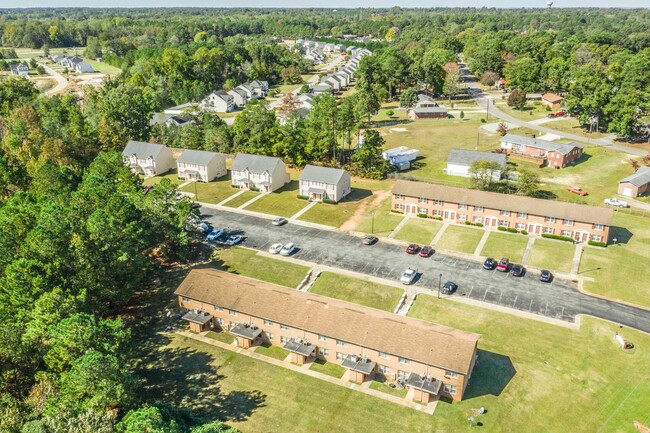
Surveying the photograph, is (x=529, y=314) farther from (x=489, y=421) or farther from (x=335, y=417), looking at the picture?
(x=335, y=417)

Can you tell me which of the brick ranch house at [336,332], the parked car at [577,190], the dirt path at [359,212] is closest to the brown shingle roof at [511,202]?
the dirt path at [359,212]

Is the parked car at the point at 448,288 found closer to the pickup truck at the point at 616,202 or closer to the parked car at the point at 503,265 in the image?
the parked car at the point at 503,265

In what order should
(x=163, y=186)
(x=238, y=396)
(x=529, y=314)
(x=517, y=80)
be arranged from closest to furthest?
1. (x=238, y=396)
2. (x=529, y=314)
3. (x=163, y=186)
4. (x=517, y=80)

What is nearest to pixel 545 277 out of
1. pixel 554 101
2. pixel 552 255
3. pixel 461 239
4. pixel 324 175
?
pixel 552 255

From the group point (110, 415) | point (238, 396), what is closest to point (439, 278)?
point (238, 396)

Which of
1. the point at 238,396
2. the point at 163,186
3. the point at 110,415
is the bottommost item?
the point at 238,396

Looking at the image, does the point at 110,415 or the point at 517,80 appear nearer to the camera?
the point at 110,415
